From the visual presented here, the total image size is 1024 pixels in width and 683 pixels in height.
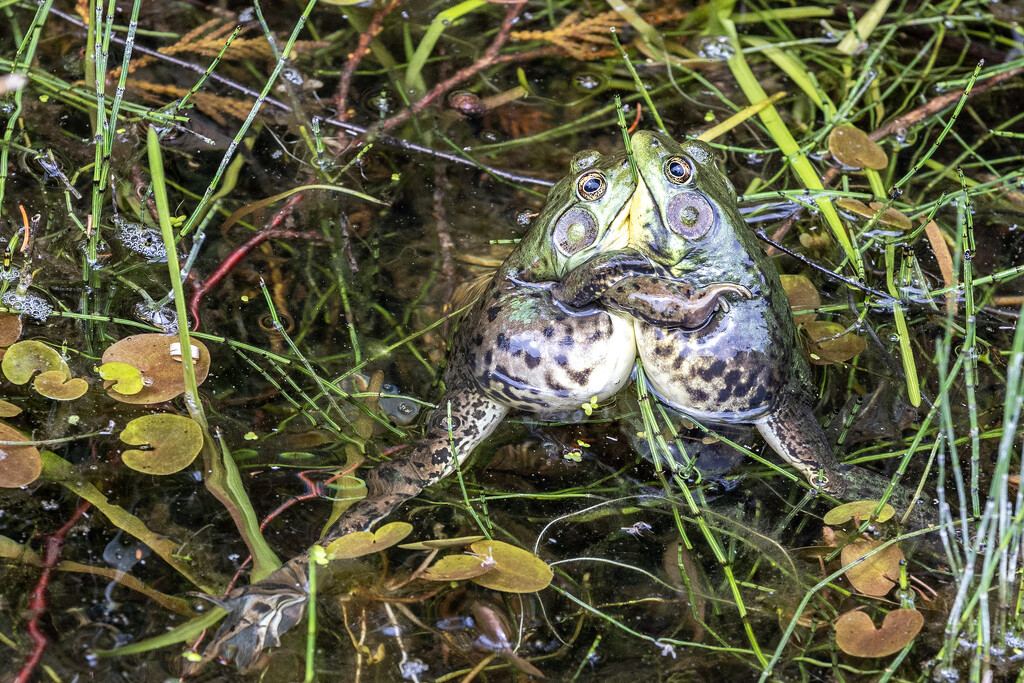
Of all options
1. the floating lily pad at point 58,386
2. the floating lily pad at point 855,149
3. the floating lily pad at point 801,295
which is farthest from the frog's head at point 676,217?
the floating lily pad at point 58,386

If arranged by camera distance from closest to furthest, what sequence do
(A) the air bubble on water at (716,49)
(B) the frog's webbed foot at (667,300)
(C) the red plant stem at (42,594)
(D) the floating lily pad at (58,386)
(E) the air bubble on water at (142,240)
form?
(C) the red plant stem at (42,594) → (B) the frog's webbed foot at (667,300) → (D) the floating lily pad at (58,386) → (E) the air bubble on water at (142,240) → (A) the air bubble on water at (716,49)

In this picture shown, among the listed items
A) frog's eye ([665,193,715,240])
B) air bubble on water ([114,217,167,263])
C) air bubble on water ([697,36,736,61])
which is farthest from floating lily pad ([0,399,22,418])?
air bubble on water ([697,36,736,61])

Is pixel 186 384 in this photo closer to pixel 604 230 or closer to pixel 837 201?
pixel 604 230

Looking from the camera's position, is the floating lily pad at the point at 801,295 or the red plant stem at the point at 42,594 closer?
the red plant stem at the point at 42,594

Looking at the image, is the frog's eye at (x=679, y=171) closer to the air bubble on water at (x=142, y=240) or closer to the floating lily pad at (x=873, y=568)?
the floating lily pad at (x=873, y=568)

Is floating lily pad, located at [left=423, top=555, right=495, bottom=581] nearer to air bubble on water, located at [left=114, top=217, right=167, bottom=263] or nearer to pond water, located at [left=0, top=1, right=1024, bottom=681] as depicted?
pond water, located at [left=0, top=1, right=1024, bottom=681]

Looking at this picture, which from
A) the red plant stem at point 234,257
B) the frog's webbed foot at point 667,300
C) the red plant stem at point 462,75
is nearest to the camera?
the frog's webbed foot at point 667,300
